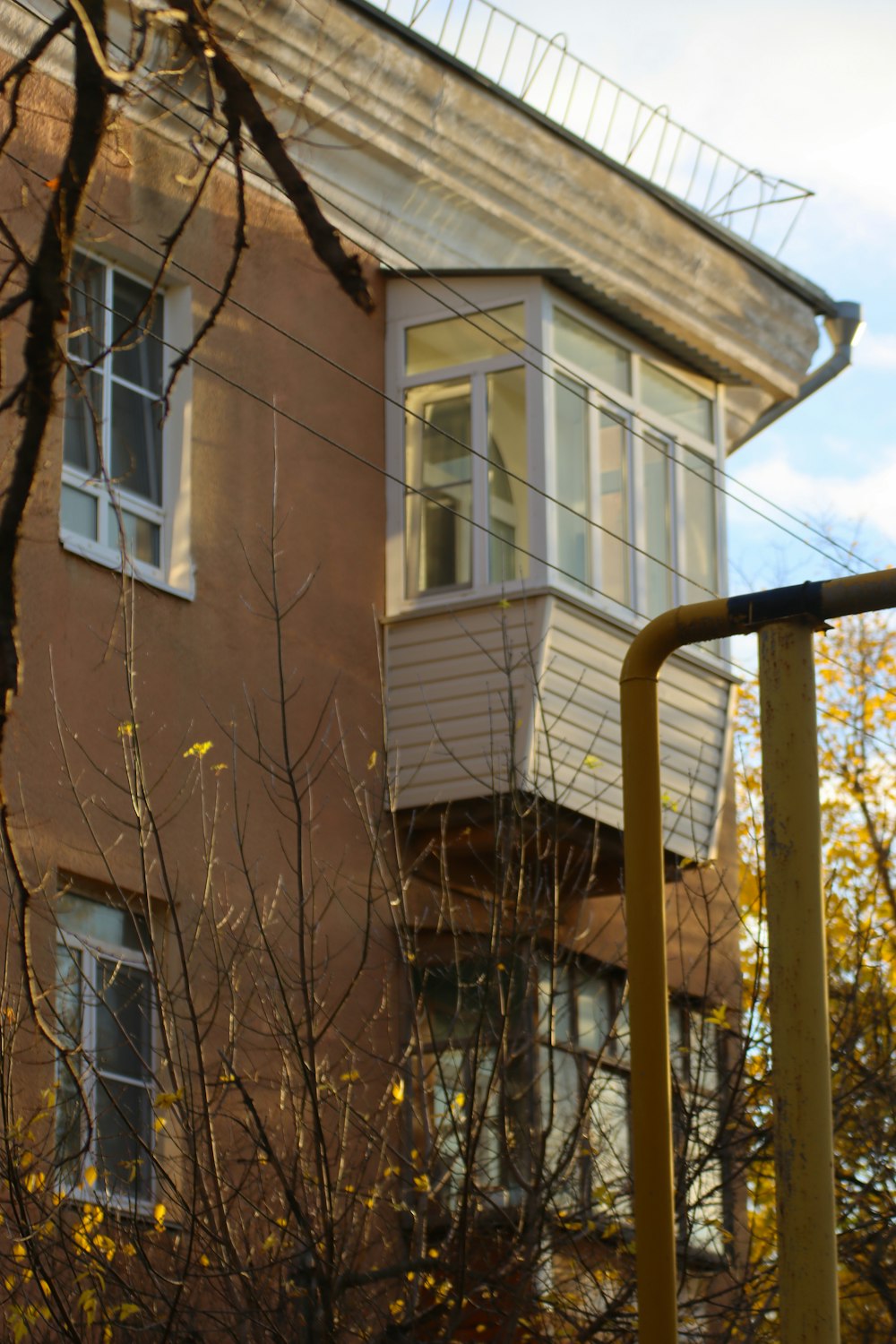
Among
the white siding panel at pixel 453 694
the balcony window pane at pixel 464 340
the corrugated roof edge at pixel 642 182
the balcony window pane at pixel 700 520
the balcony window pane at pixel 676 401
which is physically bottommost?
the white siding panel at pixel 453 694

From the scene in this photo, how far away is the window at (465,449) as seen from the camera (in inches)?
512

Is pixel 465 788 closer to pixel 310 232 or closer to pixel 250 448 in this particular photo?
pixel 250 448

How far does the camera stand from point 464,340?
44.0ft

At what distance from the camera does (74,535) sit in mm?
10789

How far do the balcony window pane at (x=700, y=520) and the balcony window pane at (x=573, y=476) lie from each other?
3.96ft

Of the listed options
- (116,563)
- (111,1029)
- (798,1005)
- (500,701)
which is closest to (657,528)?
(500,701)

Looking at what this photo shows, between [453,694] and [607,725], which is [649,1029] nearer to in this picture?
[453,694]

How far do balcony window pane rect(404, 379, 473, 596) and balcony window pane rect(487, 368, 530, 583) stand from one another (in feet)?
0.55

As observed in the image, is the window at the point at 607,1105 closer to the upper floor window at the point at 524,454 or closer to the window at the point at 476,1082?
the window at the point at 476,1082

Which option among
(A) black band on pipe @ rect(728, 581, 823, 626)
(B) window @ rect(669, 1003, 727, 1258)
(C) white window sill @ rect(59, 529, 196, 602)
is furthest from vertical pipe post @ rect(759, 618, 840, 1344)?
(C) white window sill @ rect(59, 529, 196, 602)

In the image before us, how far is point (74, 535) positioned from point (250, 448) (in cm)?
172

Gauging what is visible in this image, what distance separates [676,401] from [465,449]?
1987 mm

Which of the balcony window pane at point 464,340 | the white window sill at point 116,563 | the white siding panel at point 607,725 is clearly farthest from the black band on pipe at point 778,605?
the balcony window pane at point 464,340

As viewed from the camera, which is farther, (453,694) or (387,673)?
(387,673)
